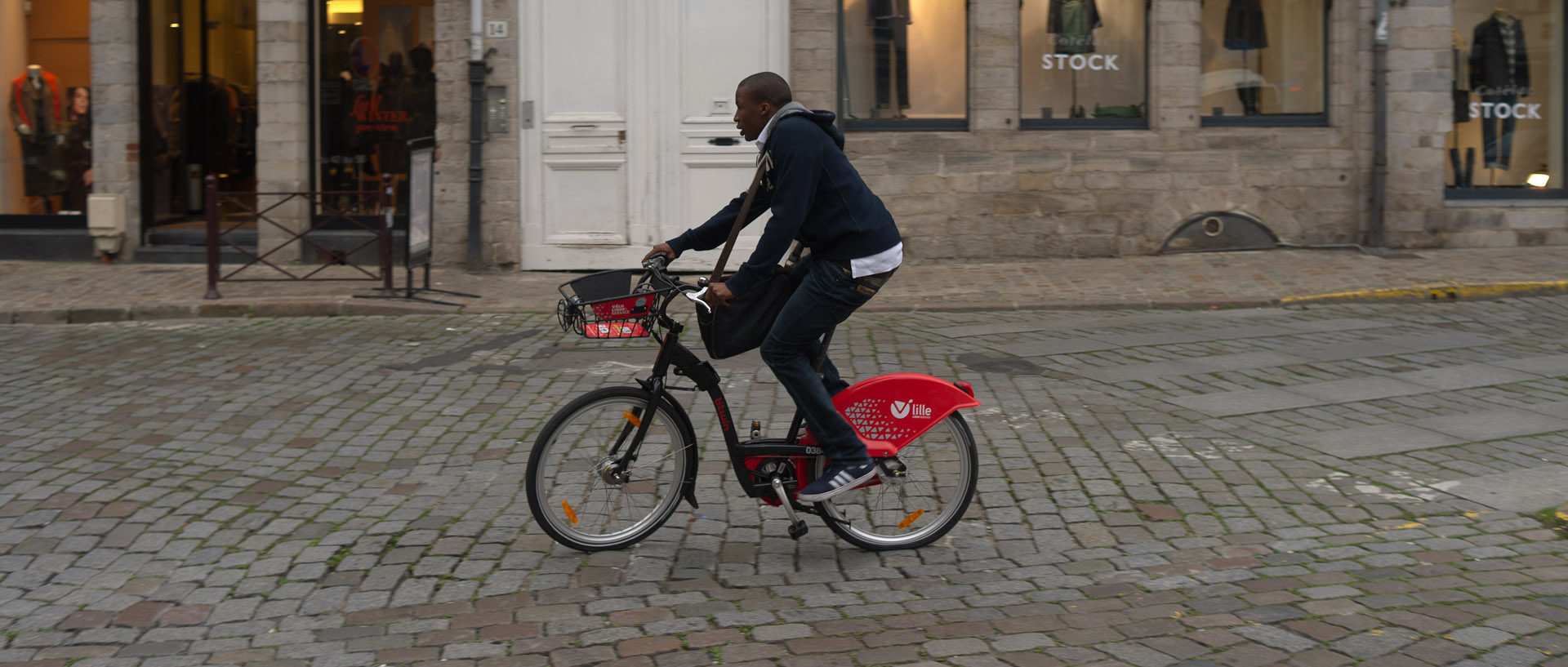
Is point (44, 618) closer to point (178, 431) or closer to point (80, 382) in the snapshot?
point (178, 431)

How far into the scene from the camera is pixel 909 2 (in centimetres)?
1302

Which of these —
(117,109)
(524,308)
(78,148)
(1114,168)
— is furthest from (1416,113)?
(78,148)

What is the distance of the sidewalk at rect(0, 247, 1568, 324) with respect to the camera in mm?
10742

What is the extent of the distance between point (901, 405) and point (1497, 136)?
11.2 meters

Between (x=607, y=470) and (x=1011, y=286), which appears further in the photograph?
(x=1011, y=286)

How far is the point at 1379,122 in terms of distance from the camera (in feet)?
42.7

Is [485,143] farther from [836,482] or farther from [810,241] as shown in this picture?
[836,482]

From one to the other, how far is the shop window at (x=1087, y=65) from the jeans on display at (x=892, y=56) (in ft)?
3.68

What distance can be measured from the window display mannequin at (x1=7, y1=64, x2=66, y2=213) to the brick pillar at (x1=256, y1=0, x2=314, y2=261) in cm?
231

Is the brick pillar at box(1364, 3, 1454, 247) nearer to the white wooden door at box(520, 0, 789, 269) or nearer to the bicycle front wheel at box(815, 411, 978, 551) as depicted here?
the white wooden door at box(520, 0, 789, 269)

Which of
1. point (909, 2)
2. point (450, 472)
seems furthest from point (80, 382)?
point (909, 2)

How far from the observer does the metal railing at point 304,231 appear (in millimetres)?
10938

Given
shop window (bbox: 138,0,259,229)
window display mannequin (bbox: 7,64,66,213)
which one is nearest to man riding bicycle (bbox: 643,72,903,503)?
shop window (bbox: 138,0,259,229)

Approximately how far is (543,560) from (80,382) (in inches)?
179
